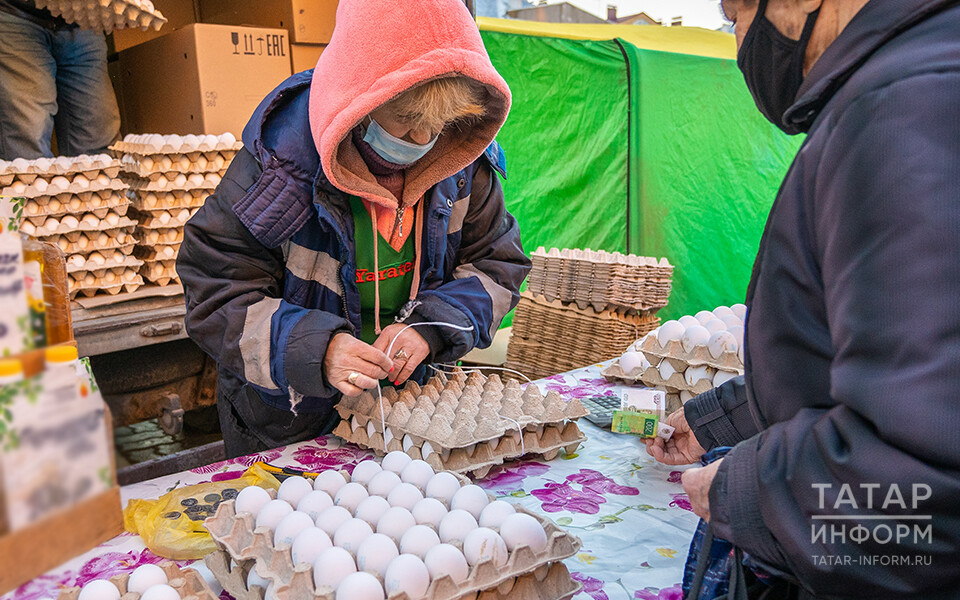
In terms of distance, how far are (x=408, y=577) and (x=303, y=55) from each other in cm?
336

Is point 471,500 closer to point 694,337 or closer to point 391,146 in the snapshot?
point 391,146

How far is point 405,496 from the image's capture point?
133 cm

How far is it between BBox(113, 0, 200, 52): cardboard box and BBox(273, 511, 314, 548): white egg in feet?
13.6

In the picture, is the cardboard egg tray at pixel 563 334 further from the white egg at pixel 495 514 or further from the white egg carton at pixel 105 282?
the white egg at pixel 495 514

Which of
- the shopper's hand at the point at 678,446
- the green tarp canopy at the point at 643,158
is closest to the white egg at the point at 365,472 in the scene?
the shopper's hand at the point at 678,446

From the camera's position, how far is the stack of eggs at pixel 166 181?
3260 mm

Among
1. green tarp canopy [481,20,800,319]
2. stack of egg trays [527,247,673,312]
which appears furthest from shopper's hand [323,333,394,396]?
green tarp canopy [481,20,800,319]

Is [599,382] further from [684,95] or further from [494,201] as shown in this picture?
[684,95]

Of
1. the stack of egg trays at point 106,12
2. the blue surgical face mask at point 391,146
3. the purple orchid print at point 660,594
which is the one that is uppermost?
the stack of egg trays at point 106,12

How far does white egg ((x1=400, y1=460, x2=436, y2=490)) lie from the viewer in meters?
1.41

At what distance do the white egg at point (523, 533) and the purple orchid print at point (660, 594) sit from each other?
207 mm

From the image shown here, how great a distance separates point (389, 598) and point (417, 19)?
1.20m

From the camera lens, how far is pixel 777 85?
1102 mm

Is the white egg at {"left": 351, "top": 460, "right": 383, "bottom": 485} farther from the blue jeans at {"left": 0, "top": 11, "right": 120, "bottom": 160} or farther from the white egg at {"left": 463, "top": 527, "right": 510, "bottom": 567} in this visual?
the blue jeans at {"left": 0, "top": 11, "right": 120, "bottom": 160}
